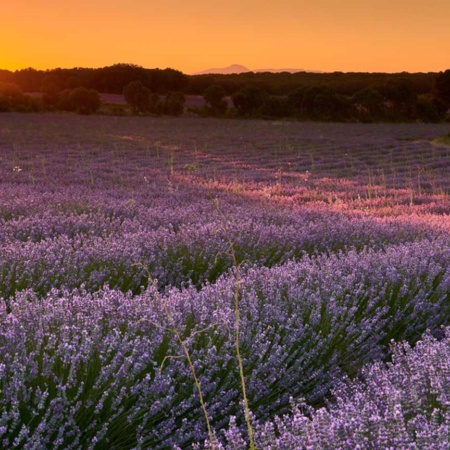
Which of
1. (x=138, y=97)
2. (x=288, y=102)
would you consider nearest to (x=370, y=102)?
(x=288, y=102)

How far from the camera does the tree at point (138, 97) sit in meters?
49.5

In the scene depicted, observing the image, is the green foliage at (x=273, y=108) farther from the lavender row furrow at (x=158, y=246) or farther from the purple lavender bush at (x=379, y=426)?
the purple lavender bush at (x=379, y=426)

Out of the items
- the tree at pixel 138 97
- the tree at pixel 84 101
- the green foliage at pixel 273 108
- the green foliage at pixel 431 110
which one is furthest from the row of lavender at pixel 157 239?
the green foliage at pixel 273 108

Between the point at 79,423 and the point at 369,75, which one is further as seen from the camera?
the point at 369,75

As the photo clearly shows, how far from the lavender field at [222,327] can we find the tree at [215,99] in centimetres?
4069

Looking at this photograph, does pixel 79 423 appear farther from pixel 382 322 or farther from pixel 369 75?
pixel 369 75

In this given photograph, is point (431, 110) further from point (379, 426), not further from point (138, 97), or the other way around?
point (379, 426)

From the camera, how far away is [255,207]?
8047mm

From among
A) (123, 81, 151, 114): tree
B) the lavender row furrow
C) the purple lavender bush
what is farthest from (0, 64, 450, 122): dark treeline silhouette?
the purple lavender bush

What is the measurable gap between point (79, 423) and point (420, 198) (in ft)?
26.3

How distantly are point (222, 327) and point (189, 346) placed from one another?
218 mm

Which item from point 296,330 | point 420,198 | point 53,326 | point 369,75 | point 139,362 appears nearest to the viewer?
point 139,362

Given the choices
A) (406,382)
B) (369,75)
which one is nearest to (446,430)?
(406,382)

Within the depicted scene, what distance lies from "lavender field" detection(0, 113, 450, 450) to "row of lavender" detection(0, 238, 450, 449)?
1cm
